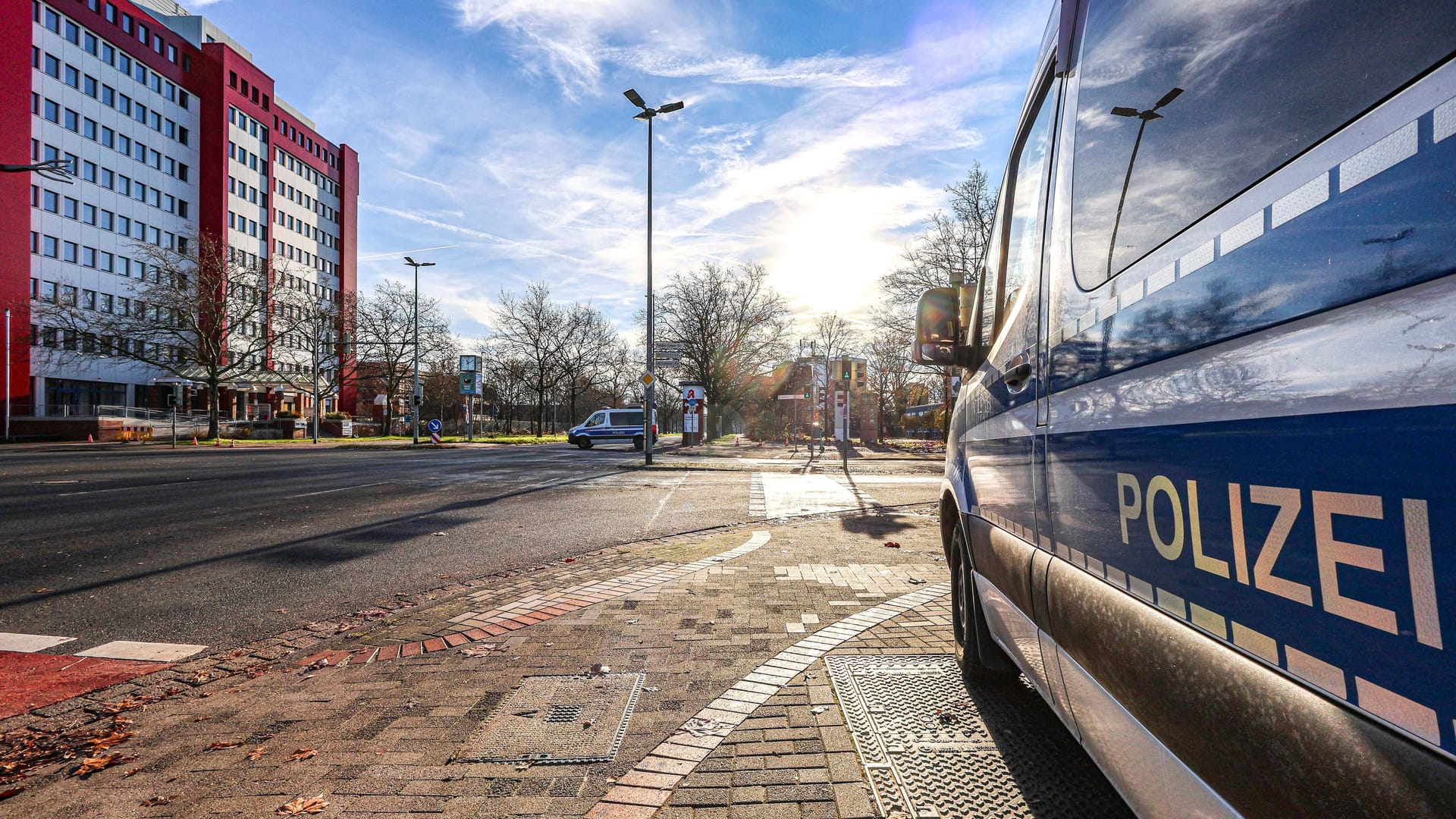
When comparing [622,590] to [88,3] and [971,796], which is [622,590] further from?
[88,3]

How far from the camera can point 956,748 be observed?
2891 mm

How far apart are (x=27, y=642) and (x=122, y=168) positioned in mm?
61593

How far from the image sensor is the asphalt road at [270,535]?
5078 mm

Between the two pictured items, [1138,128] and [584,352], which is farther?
[584,352]

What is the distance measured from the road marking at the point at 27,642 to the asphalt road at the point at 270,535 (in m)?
0.10

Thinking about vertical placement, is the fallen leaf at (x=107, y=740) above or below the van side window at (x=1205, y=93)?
below

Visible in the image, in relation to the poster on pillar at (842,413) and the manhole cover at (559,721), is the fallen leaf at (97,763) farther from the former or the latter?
the poster on pillar at (842,413)

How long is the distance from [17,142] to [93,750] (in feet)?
189

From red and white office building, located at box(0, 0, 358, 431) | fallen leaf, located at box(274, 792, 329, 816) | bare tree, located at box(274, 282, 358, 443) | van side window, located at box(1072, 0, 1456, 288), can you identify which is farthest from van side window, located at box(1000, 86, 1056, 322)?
red and white office building, located at box(0, 0, 358, 431)

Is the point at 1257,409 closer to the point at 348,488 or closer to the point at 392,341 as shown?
the point at 348,488

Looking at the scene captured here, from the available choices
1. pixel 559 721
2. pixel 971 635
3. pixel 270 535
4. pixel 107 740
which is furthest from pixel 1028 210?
pixel 270 535

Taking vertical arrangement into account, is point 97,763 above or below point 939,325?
below

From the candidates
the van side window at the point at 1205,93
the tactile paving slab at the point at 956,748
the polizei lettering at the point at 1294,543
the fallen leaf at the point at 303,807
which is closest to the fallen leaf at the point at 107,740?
the fallen leaf at the point at 303,807

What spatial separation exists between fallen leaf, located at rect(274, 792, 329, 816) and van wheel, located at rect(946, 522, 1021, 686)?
2459 millimetres
